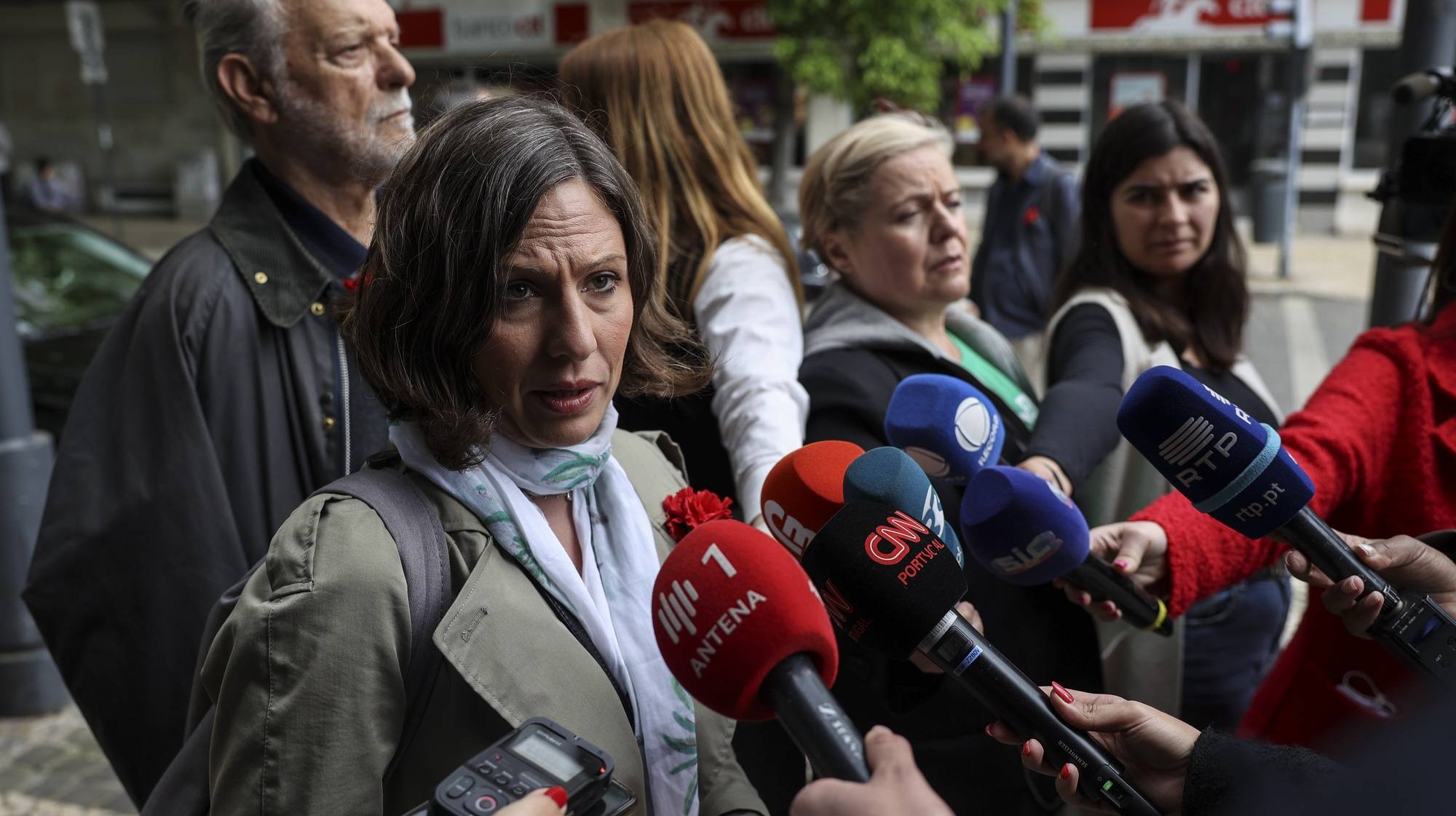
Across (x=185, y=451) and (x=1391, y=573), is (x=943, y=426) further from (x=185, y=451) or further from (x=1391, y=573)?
(x=185, y=451)

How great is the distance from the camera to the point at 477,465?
1.49m

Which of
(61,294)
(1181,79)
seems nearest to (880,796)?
(61,294)

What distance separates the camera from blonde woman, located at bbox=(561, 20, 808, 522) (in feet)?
7.26

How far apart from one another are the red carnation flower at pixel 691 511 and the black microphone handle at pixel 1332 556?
0.77m

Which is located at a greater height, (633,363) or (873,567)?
(633,363)

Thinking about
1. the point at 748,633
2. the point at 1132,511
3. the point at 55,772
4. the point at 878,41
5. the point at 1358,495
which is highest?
the point at 878,41

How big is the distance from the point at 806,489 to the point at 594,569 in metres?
0.32

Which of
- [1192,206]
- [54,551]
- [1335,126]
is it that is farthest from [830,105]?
[54,551]

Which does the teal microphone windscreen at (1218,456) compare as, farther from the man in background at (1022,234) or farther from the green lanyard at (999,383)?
the man in background at (1022,234)

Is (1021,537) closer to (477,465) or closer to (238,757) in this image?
(477,465)

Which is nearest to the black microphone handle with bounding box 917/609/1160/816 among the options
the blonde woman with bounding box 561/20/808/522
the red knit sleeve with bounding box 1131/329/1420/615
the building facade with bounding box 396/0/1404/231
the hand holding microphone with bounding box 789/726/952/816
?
the hand holding microphone with bounding box 789/726/952/816

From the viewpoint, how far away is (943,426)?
6.00ft

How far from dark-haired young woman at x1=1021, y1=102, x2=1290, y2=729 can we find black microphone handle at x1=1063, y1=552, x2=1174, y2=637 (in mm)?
607

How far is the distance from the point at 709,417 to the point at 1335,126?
62.5 feet
